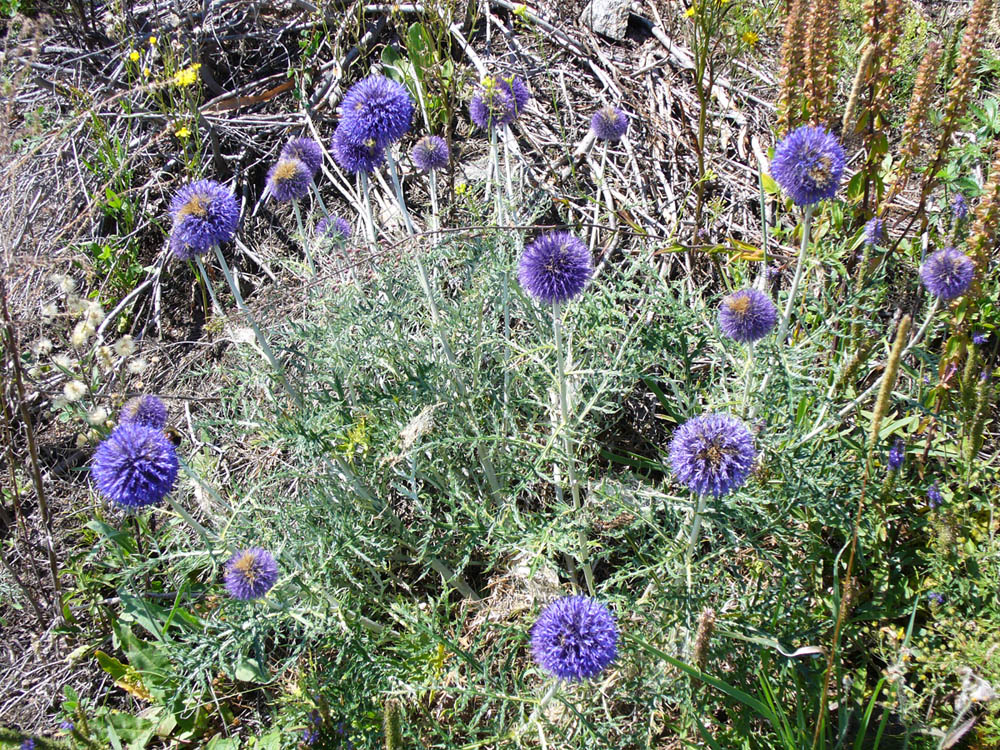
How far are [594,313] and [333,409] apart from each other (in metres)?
1.06

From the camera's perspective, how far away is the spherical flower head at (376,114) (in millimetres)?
3051

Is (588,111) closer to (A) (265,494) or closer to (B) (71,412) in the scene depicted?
(A) (265,494)

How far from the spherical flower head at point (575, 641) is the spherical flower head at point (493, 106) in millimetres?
2294

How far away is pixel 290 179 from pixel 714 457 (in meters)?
2.20

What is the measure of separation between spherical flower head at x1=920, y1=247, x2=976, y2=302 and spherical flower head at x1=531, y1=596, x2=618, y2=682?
164 centimetres

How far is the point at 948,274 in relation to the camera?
8.75 feet

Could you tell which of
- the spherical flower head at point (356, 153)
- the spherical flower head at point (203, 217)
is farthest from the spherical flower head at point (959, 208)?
the spherical flower head at point (203, 217)

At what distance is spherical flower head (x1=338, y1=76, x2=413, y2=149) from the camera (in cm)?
305

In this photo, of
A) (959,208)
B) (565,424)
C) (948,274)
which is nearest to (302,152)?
(565,424)

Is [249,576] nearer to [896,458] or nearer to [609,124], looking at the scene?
[896,458]

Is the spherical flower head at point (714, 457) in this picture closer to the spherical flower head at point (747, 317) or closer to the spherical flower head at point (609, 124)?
the spherical flower head at point (747, 317)

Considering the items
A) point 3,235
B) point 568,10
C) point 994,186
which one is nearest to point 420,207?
point 568,10

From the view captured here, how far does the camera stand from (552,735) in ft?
8.00

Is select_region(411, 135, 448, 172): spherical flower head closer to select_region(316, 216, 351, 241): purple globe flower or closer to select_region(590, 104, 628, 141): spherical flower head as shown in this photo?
select_region(316, 216, 351, 241): purple globe flower
